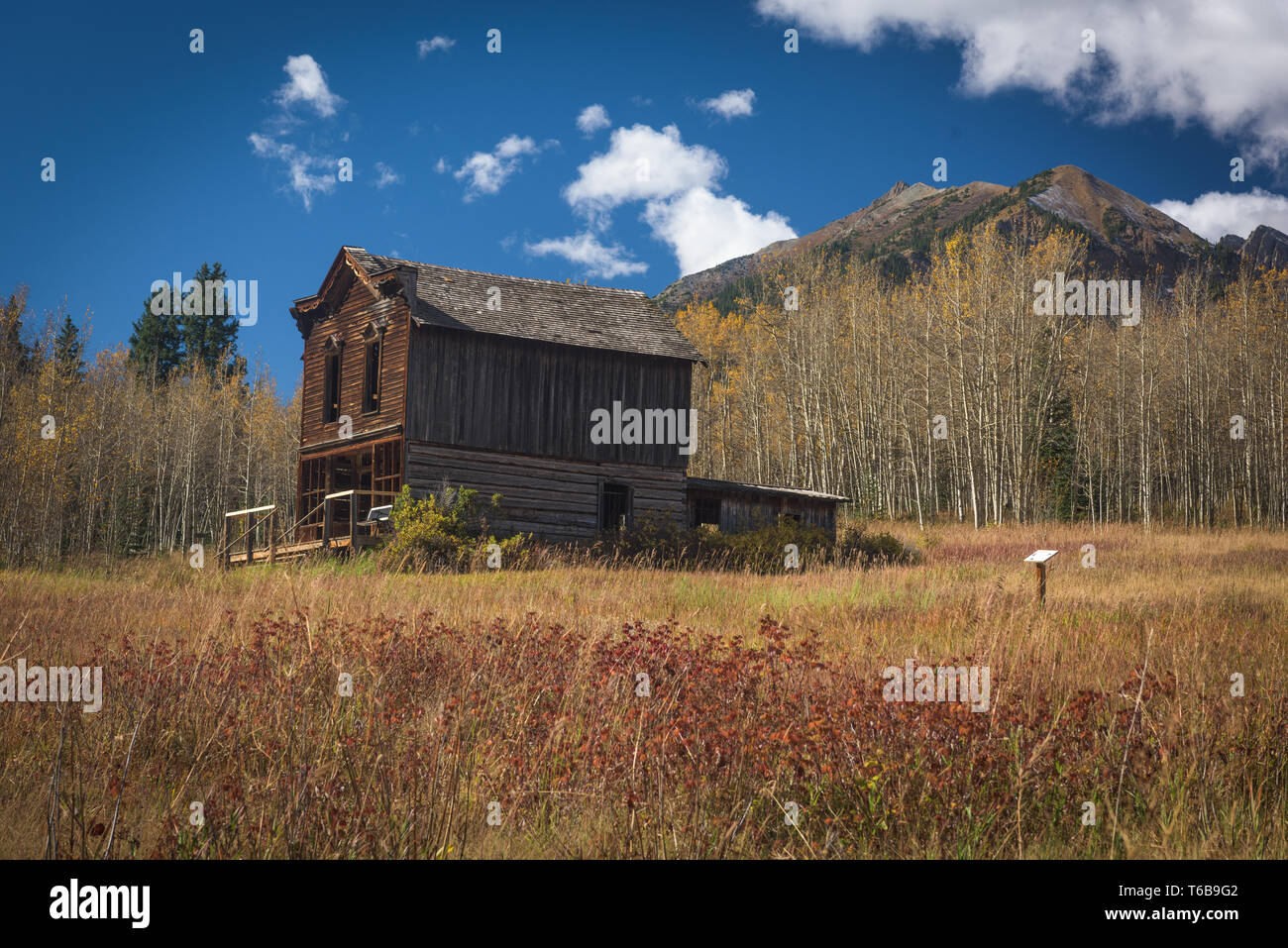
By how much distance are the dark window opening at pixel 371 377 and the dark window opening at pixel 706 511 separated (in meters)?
10.4

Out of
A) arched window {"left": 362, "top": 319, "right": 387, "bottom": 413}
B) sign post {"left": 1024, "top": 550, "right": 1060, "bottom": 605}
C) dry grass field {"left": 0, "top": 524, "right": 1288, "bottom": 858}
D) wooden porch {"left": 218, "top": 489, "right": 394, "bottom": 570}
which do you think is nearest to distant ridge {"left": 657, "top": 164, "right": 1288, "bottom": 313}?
arched window {"left": 362, "top": 319, "right": 387, "bottom": 413}

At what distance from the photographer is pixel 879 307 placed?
4503 centimetres

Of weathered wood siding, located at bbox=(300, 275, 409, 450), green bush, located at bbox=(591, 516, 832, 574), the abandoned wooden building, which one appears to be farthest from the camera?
weathered wood siding, located at bbox=(300, 275, 409, 450)

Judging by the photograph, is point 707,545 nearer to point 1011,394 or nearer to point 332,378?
point 332,378

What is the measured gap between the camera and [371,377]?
2609 centimetres

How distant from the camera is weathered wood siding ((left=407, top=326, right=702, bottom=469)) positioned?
80.0 feet

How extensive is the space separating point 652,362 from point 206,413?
28.4 m

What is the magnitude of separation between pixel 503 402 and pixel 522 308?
3536 mm

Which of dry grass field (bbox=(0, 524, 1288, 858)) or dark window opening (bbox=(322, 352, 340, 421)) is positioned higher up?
dark window opening (bbox=(322, 352, 340, 421))

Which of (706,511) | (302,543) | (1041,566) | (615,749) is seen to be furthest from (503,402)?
(615,749)

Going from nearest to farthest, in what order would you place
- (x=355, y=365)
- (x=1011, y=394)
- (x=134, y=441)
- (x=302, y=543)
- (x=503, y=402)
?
(x=302, y=543) → (x=503, y=402) → (x=355, y=365) → (x=1011, y=394) → (x=134, y=441)

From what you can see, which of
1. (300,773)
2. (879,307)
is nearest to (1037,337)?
(879,307)

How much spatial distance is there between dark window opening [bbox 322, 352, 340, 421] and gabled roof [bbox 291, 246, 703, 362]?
6.52ft

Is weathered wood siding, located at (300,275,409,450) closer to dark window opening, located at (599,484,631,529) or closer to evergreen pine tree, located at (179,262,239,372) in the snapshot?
dark window opening, located at (599,484,631,529)
